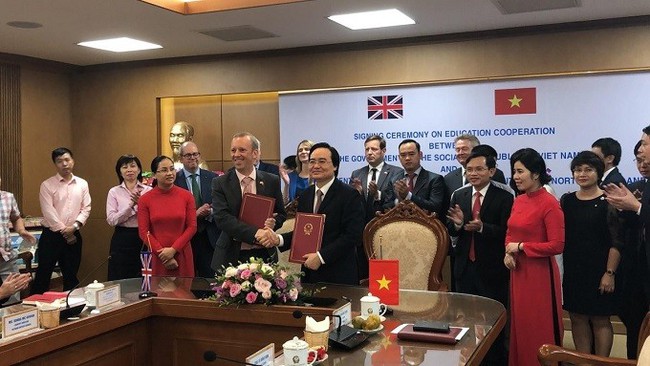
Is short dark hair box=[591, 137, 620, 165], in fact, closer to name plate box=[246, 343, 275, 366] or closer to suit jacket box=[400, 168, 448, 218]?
suit jacket box=[400, 168, 448, 218]

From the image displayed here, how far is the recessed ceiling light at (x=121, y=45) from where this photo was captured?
628cm

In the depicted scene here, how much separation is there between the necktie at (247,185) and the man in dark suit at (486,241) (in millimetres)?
1248

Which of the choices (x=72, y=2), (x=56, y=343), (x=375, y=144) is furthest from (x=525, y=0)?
(x=56, y=343)

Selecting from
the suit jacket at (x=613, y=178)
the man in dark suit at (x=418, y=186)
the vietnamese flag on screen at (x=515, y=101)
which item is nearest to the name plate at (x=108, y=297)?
the man in dark suit at (x=418, y=186)

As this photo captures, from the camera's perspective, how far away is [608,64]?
5.65 metres

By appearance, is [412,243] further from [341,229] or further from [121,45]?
[121,45]

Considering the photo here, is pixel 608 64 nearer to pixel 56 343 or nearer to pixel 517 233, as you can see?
pixel 517 233

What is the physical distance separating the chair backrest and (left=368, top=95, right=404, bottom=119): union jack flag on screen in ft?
9.44

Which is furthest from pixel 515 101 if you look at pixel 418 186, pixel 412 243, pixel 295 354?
pixel 295 354

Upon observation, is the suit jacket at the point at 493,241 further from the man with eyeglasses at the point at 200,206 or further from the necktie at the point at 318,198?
the man with eyeglasses at the point at 200,206

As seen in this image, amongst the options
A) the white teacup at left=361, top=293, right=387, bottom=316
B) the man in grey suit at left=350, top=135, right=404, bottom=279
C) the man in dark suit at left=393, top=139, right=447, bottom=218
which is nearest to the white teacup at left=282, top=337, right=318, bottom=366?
the white teacup at left=361, top=293, right=387, bottom=316

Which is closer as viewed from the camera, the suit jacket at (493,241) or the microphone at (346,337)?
the microphone at (346,337)

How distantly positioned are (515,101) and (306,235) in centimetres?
360

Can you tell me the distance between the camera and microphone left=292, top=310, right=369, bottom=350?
206 cm
